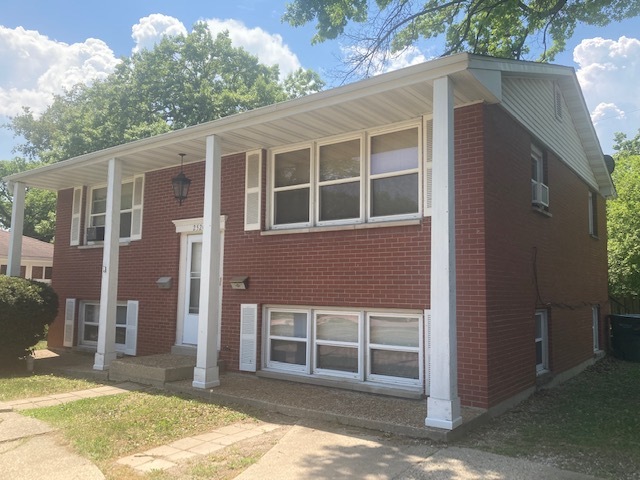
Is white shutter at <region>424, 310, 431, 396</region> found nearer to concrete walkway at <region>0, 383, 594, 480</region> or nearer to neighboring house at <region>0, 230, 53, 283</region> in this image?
concrete walkway at <region>0, 383, 594, 480</region>

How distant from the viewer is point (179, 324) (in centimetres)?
957

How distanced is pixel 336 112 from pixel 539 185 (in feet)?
12.7

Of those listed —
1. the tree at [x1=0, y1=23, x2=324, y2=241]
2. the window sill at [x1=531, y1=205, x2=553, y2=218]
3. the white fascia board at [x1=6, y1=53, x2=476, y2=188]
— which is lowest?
the window sill at [x1=531, y1=205, x2=553, y2=218]

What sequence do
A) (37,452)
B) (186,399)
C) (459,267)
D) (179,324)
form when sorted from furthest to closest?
(179,324), (186,399), (459,267), (37,452)

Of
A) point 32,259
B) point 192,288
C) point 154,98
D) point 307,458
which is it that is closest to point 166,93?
point 154,98

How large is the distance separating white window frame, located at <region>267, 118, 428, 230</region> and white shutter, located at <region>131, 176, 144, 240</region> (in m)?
3.39

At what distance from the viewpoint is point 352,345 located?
7.51 metres

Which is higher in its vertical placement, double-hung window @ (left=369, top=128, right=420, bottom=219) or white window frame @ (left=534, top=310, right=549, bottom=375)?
double-hung window @ (left=369, top=128, right=420, bottom=219)

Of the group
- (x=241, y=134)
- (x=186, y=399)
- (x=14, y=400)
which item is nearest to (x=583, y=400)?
(x=186, y=399)

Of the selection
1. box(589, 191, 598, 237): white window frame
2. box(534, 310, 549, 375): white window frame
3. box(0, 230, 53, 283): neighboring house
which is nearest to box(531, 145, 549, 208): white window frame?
box(534, 310, 549, 375): white window frame

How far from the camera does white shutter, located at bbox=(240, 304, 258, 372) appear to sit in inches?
329

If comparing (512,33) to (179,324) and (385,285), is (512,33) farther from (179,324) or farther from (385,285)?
(179,324)

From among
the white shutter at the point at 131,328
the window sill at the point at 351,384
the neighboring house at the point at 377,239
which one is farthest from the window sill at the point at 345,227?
the white shutter at the point at 131,328

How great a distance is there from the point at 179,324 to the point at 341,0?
8376 mm
